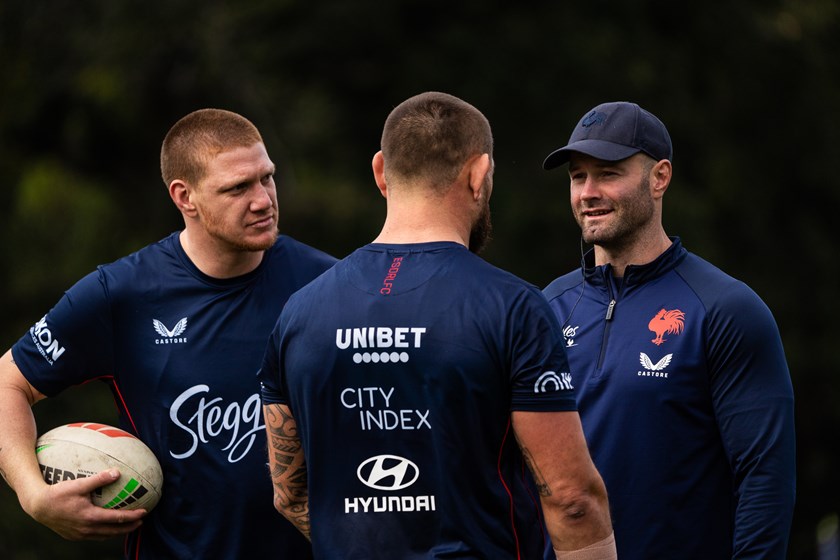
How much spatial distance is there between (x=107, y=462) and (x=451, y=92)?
532 inches

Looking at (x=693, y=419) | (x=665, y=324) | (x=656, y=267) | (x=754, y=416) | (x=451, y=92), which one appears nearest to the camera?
(x=754, y=416)

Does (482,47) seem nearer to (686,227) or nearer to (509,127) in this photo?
(509,127)

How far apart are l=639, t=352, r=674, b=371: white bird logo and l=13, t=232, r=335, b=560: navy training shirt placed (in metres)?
1.51

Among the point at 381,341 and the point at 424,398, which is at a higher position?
the point at 381,341

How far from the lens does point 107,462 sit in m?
5.00

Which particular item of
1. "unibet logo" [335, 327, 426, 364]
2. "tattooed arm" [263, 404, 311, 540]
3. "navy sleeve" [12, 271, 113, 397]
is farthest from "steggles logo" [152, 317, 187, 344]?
"unibet logo" [335, 327, 426, 364]

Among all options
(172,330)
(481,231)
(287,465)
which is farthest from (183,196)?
(481,231)

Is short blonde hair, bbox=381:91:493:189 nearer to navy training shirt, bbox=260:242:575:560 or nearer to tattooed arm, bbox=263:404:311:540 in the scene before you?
navy training shirt, bbox=260:242:575:560

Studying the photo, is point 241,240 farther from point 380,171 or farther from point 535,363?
point 535,363

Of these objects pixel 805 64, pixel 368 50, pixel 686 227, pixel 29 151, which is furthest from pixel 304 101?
pixel 805 64

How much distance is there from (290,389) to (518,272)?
13.8 m

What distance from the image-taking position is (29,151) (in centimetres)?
1686

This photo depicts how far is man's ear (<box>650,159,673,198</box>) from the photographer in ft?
17.1

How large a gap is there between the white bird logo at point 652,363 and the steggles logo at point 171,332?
186 centimetres
